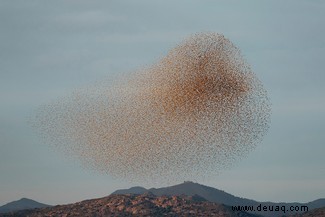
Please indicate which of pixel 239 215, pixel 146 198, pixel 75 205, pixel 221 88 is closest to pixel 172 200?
pixel 146 198

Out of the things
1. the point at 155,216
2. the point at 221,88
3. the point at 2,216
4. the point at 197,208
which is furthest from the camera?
the point at 2,216

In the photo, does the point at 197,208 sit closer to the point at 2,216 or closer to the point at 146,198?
the point at 146,198

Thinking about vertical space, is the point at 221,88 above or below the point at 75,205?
above

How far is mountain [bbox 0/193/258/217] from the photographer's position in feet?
413

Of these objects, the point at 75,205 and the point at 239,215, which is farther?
the point at 75,205

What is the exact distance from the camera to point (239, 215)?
425 ft

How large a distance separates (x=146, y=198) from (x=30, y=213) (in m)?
30.2

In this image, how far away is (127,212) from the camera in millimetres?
125875

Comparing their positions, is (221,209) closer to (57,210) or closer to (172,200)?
(172,200)

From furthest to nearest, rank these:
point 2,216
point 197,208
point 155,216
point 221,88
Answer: point 2,216, point 197,208, point 155,216, point 221,88

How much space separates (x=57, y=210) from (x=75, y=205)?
450 cm

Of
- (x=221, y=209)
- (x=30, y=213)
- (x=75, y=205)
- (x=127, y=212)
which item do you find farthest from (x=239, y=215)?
A: (x=30, y=213)

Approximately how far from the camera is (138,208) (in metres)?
127

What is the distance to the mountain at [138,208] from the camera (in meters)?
126
